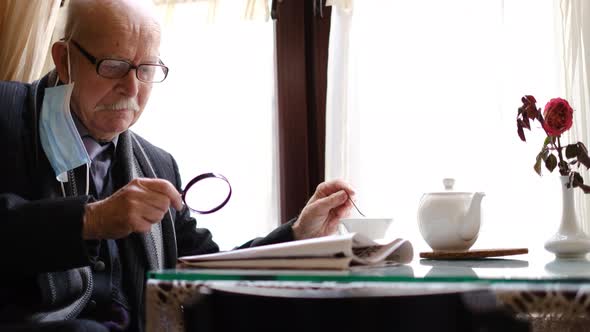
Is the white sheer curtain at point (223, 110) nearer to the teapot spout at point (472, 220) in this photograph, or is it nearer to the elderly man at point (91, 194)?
the elderly man at point (91, 194)

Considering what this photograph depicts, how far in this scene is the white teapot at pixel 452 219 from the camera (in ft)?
4.93

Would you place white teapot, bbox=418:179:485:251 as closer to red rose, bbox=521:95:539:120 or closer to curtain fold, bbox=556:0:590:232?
red rose, bbox=521:95:539:120

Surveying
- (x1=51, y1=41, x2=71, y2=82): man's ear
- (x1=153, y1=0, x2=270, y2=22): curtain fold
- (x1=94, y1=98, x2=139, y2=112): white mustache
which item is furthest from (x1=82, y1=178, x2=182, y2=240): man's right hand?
(x1=153, y1=0, x2=270, y2=22): curtain fold

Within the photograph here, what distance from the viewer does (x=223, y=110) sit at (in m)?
2.65

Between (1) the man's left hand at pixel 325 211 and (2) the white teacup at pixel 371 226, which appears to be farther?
(1) the man's left hand at pixel 325 211

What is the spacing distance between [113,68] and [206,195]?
0.39 m

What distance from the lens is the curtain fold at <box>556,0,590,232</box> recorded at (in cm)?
208

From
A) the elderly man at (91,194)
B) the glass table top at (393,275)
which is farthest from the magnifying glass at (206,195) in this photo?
the glass table top at (393,275)

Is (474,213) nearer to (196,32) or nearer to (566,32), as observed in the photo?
(566,32)

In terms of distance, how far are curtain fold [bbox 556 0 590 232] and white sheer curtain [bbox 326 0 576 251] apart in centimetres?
3

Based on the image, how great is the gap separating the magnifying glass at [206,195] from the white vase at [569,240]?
64 centimetres

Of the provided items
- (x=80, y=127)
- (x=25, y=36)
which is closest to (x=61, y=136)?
A: (x=80, y=127)

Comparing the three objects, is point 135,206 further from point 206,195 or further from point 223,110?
point 223,110

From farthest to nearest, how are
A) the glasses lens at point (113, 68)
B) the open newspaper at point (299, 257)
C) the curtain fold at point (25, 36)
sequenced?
the curtain fold at point (25, 36) → the glasses lens at point (113, 68) → the open newspaper at point (299, 257)
